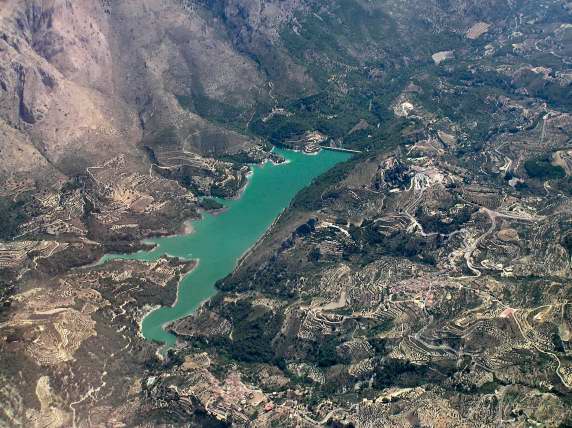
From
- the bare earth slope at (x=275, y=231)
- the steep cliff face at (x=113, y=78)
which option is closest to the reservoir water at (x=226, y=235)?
the bare earth slope at (x=275, y=231)

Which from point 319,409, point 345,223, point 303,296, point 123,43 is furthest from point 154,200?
point 319,409

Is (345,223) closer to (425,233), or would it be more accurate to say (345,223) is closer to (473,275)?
(425,233)

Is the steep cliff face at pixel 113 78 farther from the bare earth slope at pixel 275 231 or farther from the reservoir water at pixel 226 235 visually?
the reservoir water at pixel 226 235

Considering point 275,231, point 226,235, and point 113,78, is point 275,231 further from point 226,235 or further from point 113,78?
point 113,78

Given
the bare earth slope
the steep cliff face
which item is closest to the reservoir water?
the bare earth slope

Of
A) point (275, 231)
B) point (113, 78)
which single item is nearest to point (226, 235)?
point (275, 231)

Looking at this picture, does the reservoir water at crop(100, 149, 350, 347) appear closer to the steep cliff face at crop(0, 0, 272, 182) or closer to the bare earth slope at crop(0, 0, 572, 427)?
the bare earth slope at crop(0, 0, 572, 427)

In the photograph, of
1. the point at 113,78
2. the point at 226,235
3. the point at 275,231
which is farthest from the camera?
the point at 113,78

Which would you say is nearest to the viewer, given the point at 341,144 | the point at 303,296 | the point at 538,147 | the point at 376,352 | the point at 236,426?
the point at 236,426
